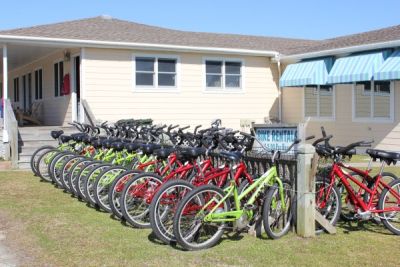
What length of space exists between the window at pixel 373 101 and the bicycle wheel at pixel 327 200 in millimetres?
9394

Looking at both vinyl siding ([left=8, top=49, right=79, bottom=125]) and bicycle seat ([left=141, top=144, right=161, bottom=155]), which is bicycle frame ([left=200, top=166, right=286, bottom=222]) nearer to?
bicycle seat ([left=141, top=144, right=161, bottom=155])

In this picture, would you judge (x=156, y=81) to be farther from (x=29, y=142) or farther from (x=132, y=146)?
(x=132, y=146)

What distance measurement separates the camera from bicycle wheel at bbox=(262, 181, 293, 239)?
19.3 feet

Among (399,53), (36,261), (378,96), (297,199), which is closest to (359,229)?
(297,199)

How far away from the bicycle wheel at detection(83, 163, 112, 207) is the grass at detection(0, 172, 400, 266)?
0.35 metres

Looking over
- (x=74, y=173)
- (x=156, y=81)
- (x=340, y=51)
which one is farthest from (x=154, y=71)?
(x=74, y=173)

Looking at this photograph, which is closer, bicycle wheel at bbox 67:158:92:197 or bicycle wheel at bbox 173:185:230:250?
bicycle wheel at bbox 173:185:230:250

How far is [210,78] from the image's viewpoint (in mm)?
18000

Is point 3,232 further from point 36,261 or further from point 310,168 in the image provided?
point 310,168

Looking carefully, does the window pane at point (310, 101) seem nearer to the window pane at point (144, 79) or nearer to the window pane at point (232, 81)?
the window pane at point (232, 81)

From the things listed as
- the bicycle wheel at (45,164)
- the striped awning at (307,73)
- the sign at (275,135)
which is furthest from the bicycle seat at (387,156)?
the striped awning at (307,73)

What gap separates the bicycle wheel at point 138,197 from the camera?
629 centimetres

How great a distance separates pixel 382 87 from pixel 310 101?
3.35 m

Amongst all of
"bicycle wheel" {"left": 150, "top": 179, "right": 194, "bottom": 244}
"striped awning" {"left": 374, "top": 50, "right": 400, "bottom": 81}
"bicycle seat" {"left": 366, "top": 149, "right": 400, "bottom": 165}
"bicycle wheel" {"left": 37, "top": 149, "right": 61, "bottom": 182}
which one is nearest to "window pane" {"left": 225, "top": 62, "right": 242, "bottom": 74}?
"striped awning" {"left": 374, "top": 50, "right": 400, "bottom": 81}
